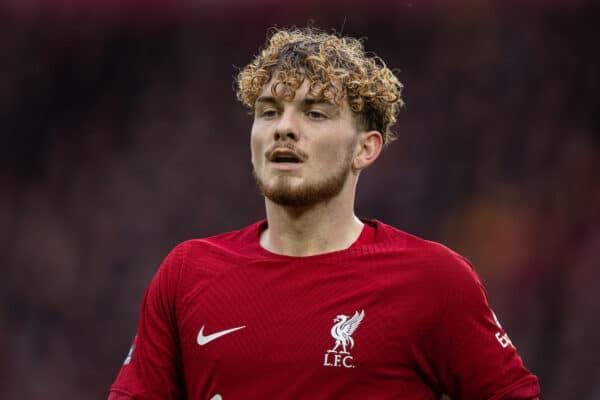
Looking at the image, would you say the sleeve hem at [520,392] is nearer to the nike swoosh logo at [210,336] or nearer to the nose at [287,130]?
the nike swoosh logo at [210,336]

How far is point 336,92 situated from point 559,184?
3.92 metres

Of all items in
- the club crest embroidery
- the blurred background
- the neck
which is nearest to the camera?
the club crest embroidery

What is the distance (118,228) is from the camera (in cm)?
650

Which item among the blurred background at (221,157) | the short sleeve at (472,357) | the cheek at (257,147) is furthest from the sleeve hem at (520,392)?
the blurred background at (221,157)

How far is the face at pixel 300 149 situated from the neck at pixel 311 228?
4 cm

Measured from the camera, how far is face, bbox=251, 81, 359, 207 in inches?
103

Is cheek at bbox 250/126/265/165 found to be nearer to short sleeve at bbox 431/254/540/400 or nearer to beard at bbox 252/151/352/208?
beard at bbox 252/151/352/208

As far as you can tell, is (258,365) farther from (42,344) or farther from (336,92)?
(42,344)

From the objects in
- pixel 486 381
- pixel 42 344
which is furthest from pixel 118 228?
pixel 486 381

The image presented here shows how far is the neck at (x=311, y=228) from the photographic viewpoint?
2.70 m

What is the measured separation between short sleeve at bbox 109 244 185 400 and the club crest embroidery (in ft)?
1.56

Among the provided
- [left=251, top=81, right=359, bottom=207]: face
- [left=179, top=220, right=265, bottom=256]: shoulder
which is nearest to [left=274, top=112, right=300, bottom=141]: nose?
[left=251, top=81, right=359, bottom=207]: face

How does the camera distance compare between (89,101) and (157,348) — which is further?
(89,101)

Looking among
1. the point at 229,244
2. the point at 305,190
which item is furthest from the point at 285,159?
the point at 229,244
